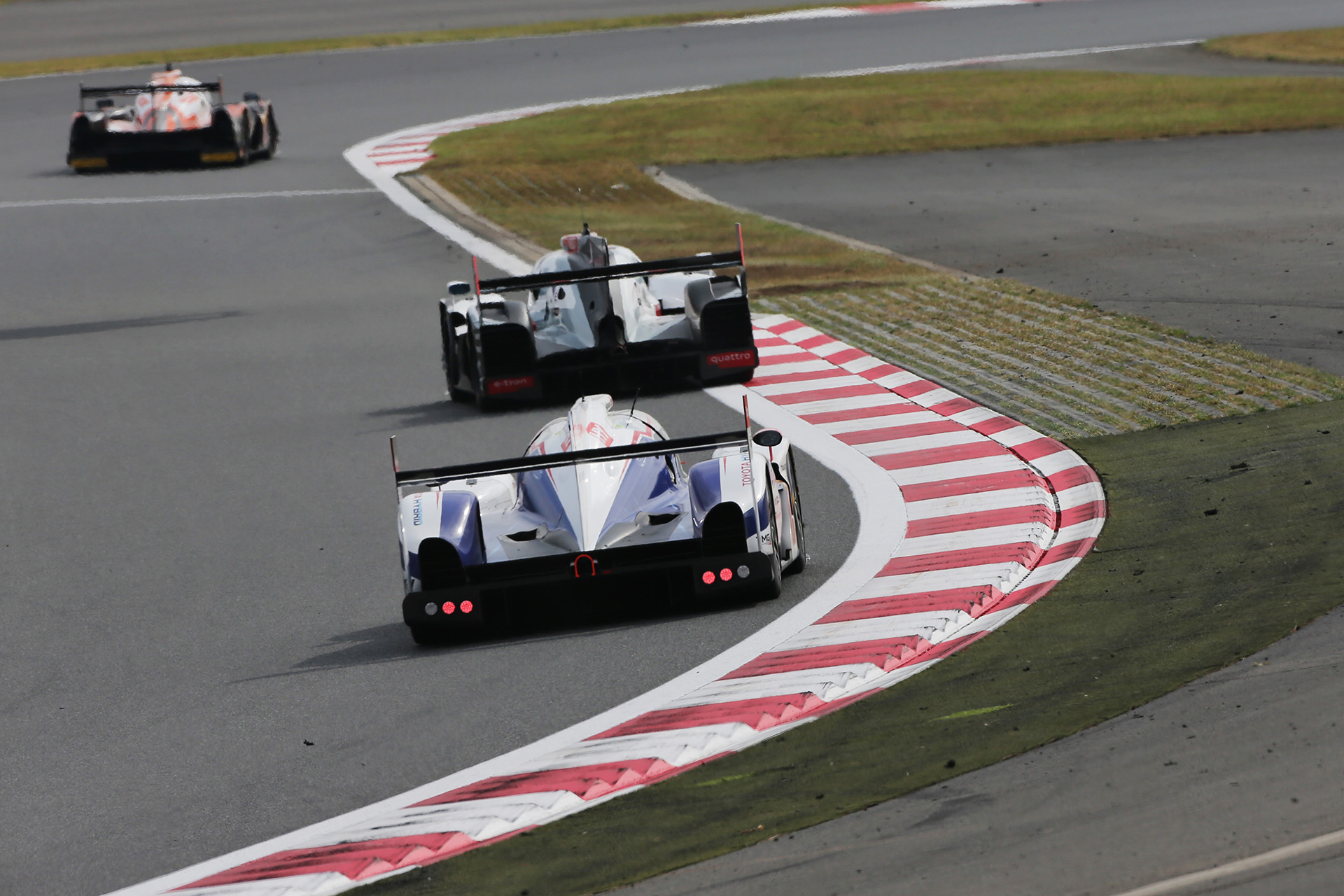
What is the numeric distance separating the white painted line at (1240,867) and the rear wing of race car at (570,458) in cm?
455

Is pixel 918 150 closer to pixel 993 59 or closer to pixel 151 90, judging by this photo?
pixel 993 59

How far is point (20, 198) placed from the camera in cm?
2969

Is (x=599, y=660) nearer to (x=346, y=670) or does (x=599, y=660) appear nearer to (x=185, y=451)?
(x=346, y=670)

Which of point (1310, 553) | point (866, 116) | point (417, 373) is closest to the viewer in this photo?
point (1310, 553)

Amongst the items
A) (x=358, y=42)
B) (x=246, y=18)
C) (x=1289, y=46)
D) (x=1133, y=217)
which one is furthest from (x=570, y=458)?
(x=246, y=18)

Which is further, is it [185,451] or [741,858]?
[185,451]

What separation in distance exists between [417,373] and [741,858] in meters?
12.5

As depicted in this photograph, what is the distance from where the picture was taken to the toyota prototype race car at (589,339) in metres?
16.7

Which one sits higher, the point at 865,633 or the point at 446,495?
the point at 446,495

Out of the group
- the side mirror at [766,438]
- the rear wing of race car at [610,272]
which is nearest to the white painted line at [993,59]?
the rear wing of race car at [610,272]

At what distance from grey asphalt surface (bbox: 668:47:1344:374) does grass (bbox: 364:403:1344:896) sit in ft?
15.9

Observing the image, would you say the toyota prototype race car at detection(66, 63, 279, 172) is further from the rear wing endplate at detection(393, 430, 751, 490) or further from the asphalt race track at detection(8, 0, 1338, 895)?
the rear wing endplate at detection(393, 430, 751, 490)

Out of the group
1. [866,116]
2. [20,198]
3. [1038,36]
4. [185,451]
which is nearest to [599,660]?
[185,451]

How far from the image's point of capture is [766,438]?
410 inches
